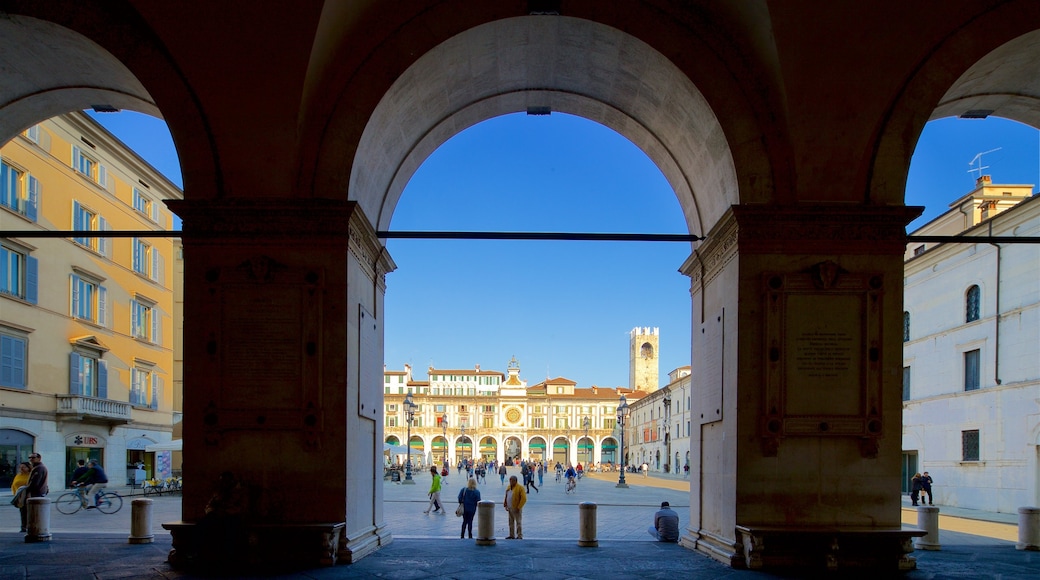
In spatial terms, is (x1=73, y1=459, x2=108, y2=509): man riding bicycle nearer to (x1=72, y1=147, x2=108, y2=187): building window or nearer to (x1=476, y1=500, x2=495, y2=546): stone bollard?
(x1=476, y1=500, x2=495, y2=546): stone bollard

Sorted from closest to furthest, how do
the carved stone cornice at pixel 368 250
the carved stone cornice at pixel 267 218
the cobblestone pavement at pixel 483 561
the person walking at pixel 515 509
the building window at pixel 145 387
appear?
the cobblestone pavement at pixel 483 561 → the carved stone cornice at pixel 267 218 → the carved stone cornice at pixel 368 250 → the person walking at pixel 515 509 → the building window at pixel 145 387

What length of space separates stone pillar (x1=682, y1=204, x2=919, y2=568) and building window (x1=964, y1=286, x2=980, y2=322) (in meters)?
22.0

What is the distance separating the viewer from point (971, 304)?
30406 mm

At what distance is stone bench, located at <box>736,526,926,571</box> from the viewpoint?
1091 centimetres

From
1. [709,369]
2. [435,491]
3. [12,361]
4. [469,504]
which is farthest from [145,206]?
[709,369]

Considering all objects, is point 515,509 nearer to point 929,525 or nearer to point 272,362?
point 272,362

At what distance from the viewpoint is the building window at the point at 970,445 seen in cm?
2947

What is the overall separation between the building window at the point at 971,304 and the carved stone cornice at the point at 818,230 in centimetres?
2196

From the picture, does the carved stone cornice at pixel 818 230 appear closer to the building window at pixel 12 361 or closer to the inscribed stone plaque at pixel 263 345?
the inscribed stone plaque at pixel 263 345

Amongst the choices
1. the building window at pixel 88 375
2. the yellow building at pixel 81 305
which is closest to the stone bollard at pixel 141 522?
the yellow building at pixel 81 305

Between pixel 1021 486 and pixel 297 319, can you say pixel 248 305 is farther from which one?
pixel 1021 486

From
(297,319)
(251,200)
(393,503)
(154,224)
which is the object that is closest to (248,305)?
(297,319)

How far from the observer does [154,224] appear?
1495 inches

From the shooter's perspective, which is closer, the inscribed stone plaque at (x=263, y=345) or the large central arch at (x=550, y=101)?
the inscribed stone plaque at (x=263, y=345)
